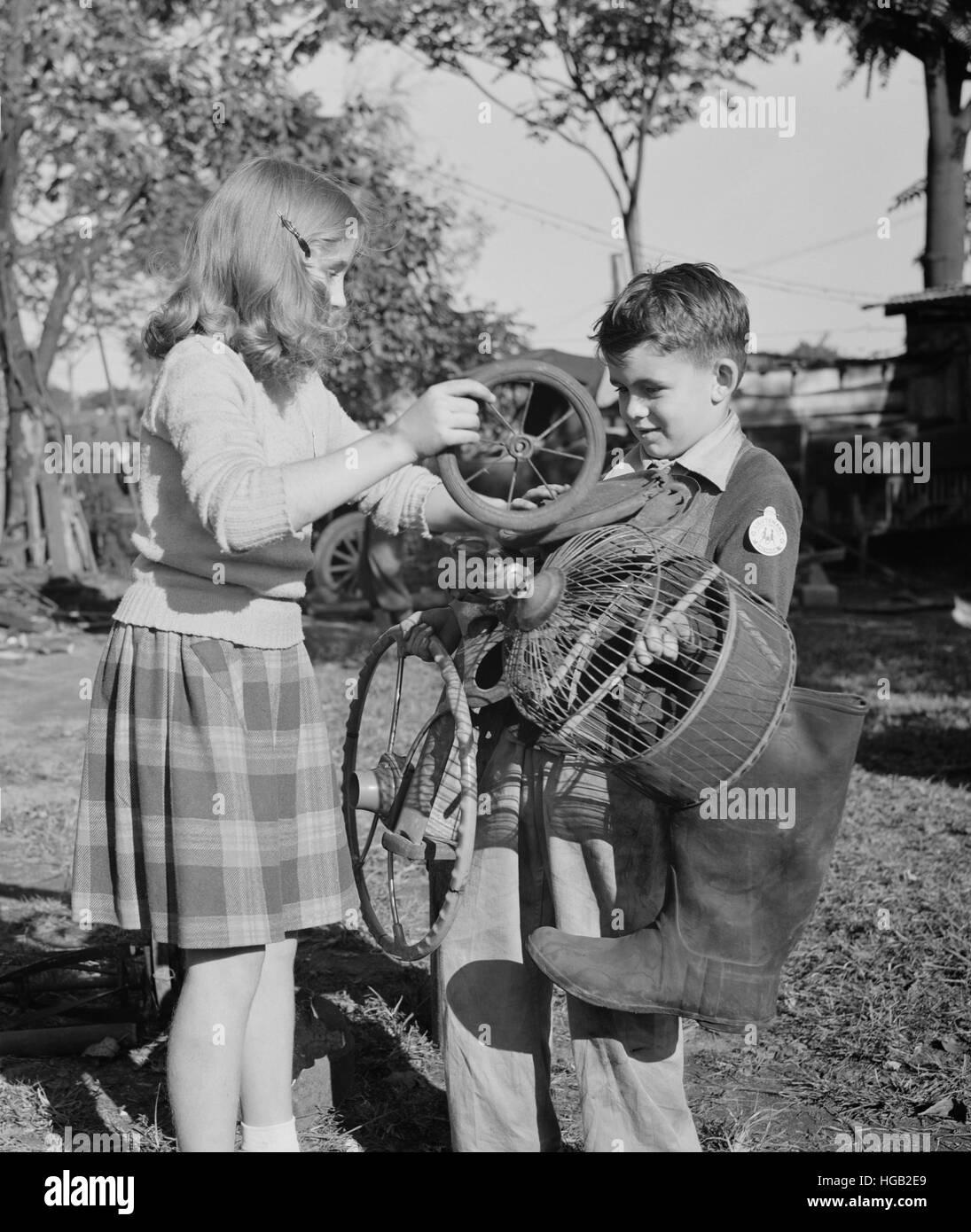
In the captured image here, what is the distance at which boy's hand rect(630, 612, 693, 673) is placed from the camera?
200 centimetres

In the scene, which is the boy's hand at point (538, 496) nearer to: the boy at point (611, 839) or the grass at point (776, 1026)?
the boy at point (611, 839)

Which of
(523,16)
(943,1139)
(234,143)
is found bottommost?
(943,1139)

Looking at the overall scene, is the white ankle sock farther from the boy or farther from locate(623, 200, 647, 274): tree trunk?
locate(623, 200, 647, 274): tree trunk

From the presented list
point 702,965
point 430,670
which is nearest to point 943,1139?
point 702,965

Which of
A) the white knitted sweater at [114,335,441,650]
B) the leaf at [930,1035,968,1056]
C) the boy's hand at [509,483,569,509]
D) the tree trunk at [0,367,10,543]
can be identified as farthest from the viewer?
the tree trunk at [0,367,10,543]

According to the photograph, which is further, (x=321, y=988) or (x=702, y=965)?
(x=321, y=988)

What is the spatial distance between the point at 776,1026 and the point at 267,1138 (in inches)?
56.3

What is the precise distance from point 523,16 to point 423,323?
3.99 m

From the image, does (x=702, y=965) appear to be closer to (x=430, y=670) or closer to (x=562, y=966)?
(x=562, y=966)

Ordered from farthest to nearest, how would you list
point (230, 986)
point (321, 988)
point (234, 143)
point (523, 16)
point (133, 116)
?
point (523, 16) → point (133, 116) → point (234, 143) → point (321, 988) → point (230, 986)

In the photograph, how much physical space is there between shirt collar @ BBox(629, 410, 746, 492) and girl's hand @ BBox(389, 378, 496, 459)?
0.49m

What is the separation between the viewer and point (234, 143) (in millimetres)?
9773

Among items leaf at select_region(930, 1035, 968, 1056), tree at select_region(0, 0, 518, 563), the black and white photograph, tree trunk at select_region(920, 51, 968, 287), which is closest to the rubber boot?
the black and white photograph

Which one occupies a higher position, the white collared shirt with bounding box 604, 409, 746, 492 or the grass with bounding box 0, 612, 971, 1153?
the white collared shirt with bounding box 604, 409, 746, 492
